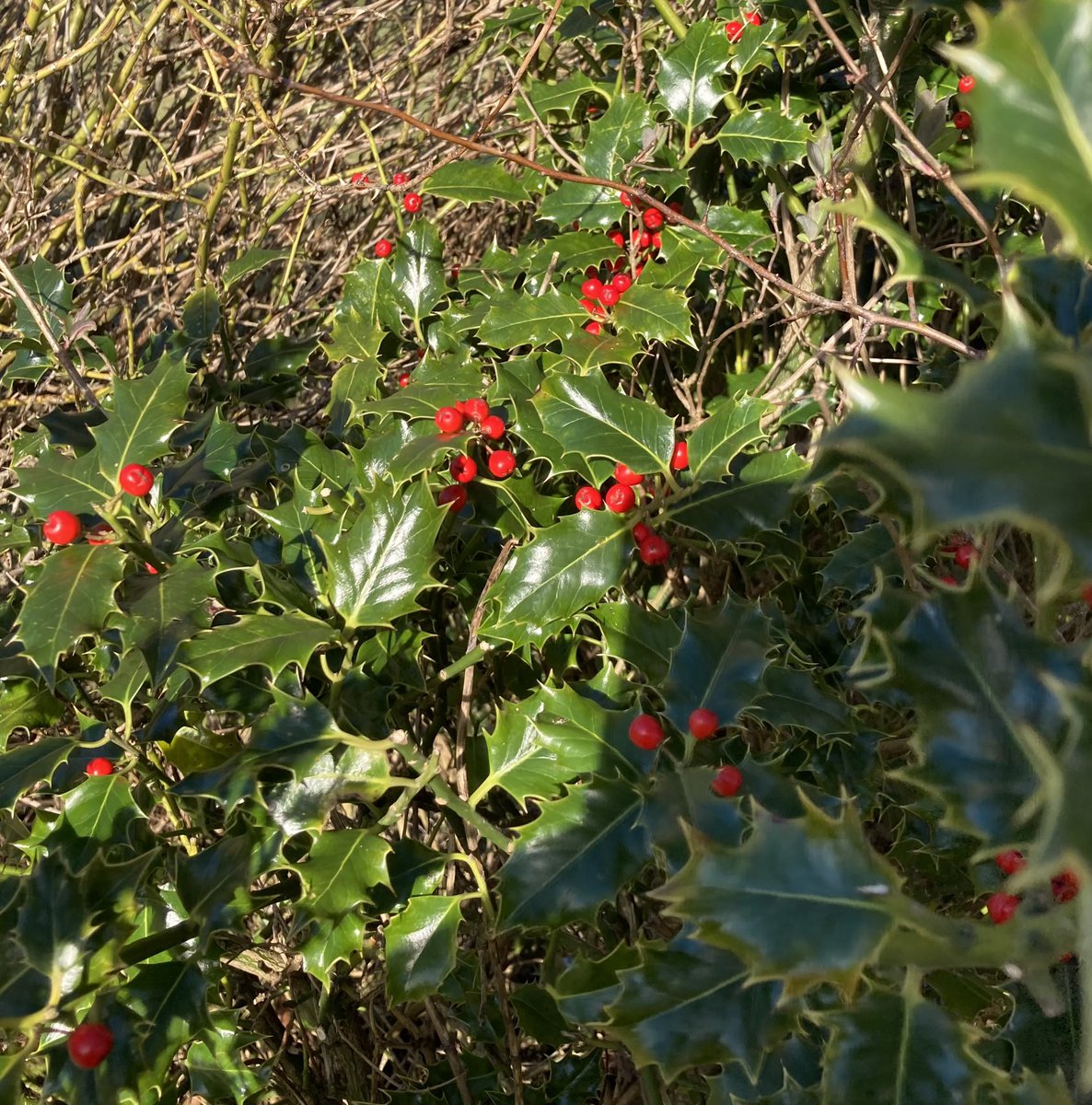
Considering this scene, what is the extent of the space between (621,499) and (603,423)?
10 cm

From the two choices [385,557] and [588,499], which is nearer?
[385,557]

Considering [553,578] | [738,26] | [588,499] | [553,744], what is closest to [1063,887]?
[553,744]

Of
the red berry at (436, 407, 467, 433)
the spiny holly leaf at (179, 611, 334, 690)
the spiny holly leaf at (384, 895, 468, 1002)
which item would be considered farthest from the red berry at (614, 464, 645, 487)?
the spiny holly leaf at (384, 895, 468, 1002)

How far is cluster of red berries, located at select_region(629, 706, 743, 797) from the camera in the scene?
3.41 feet

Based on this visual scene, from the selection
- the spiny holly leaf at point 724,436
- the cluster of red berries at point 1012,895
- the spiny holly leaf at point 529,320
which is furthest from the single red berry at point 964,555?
the spiny holly leaf at point 529,320

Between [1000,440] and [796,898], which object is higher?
[1000,440]

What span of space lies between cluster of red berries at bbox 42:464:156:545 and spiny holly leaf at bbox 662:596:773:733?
64 centimetres

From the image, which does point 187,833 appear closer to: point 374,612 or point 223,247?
point 374,612

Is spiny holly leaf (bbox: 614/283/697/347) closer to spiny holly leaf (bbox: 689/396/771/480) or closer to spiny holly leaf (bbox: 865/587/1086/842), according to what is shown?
spiny holly leaf (bbox: 689/396/771/480)

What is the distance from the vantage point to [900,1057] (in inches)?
28.7

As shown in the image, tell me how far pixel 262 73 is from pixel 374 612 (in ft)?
2.57

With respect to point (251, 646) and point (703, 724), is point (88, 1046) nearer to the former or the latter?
point (251, 646)

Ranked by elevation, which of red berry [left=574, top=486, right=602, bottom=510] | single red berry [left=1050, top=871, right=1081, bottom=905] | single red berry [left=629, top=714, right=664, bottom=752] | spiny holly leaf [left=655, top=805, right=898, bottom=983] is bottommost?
single red berry [left=629, top=714, right=664, bottom=752]

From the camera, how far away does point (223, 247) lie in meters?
2.47
